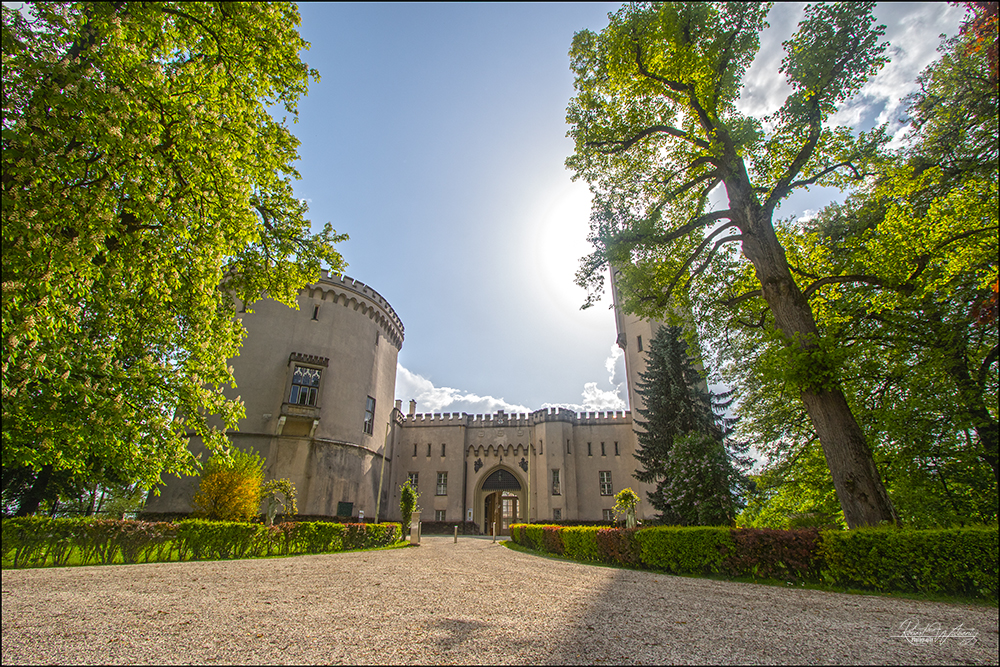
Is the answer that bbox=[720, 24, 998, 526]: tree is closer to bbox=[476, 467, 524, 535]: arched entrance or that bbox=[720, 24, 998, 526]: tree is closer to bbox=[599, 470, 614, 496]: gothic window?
bbox=[599, 470, 614, 496]: gothic window

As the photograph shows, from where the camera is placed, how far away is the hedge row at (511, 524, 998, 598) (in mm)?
5492

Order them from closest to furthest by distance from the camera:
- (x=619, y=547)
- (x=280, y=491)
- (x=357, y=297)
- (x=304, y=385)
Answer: (x=619, y=547) < (x=280, y=491) < (x=304, y=385) < (x=357, y=297)

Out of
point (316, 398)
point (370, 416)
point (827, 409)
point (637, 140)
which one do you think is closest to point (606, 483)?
point (370, 416)

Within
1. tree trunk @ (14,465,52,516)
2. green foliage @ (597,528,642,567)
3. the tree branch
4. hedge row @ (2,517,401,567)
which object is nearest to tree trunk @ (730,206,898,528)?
the tree branch

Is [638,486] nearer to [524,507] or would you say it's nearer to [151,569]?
[524,507]

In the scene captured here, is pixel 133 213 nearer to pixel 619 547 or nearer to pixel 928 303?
pixel 619 547

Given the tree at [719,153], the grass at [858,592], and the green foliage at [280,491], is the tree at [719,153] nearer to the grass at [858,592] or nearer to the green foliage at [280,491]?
the grass at [858,592]

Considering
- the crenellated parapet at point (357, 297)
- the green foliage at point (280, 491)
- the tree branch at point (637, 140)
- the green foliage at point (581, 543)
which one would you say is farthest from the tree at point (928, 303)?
the crenellated parapet at point (357, 297)

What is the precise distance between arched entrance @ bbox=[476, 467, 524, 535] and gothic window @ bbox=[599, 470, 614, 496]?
611 centimetres

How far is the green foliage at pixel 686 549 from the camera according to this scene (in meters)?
8.66

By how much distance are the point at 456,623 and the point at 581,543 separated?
9917mm

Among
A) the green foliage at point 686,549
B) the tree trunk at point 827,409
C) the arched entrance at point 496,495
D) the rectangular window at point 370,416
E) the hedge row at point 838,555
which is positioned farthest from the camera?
the arched entrance at point 496,495

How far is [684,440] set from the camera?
1647cm

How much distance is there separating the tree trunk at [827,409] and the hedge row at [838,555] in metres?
0.74
